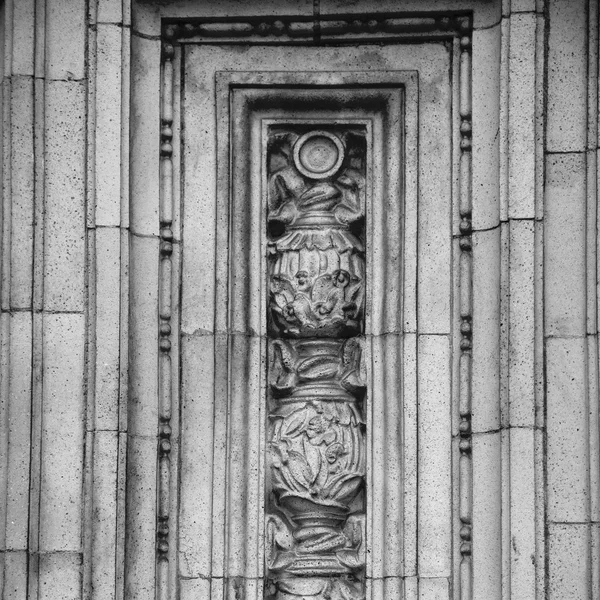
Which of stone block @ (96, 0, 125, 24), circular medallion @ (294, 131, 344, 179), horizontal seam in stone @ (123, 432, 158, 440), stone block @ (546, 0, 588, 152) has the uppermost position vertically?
stone block @ (96, 0, 125, 24)

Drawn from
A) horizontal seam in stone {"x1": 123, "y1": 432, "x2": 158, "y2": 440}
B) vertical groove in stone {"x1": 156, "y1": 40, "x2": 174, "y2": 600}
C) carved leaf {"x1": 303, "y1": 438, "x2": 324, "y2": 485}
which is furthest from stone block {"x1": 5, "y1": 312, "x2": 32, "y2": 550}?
carved leaf {"x1": 303, "y1": 438, "x2": 324, "y2": 485}

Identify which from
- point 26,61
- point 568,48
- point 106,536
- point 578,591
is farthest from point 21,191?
point 578,591

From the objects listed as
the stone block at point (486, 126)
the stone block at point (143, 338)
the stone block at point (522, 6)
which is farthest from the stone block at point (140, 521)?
the stone block at point (522, 6)

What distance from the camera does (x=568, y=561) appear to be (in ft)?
24.2

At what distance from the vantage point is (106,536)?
24.5ft

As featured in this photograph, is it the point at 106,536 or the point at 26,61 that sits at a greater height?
the point at 26,61

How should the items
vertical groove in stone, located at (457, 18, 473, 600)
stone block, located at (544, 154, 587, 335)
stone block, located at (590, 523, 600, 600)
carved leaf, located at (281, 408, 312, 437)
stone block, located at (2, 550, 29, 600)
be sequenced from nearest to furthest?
stone block, located at (590, 523, 600, 600), stone block, located at (2, 550, 29, 600), stone block, located at (544, 154, 587, 335), vertical groove in stone, located at (457, 18, 473, 600), carved leaf, located at (281, 408, 312, 437)

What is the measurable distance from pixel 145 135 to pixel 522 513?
2.62 metres

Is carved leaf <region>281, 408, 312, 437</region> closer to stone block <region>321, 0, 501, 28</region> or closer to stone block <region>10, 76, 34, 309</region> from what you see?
stone block <region>10, 76, 34, 309</region>

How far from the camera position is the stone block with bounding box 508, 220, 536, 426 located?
24.5ft

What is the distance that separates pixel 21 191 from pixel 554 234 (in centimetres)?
260

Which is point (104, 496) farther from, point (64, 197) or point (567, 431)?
point (567, 431)

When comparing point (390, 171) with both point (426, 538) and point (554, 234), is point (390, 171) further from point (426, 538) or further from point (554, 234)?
point (426, 538)

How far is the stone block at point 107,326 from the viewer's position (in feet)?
24.7
